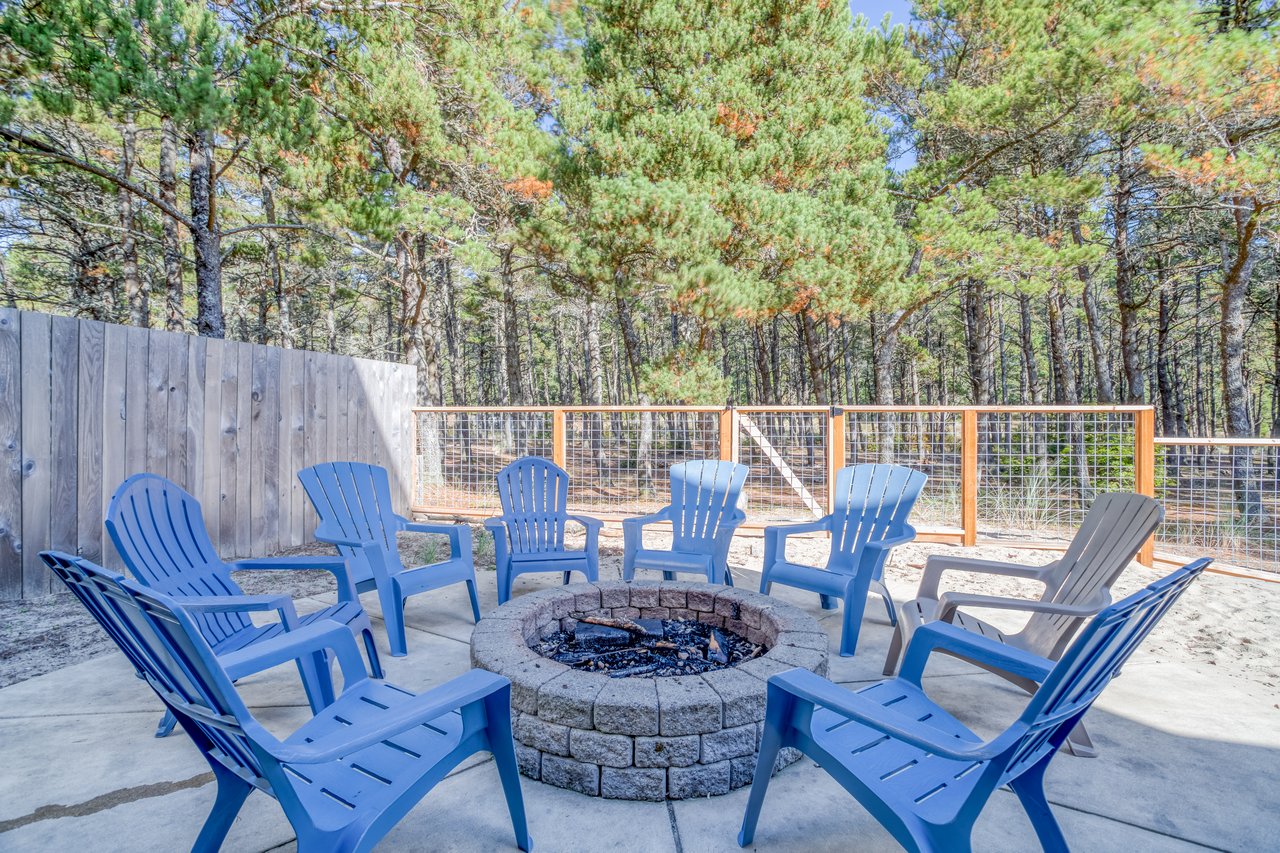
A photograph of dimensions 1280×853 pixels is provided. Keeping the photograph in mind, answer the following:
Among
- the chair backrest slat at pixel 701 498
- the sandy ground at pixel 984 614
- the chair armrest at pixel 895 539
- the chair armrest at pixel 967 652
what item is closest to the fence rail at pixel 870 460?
the sandy ground at pixel 984 614

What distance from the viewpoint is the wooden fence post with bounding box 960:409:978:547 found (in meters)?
5.01

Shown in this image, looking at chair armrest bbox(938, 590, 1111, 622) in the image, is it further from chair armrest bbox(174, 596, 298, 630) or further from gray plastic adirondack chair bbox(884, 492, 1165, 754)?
chair armrest bbox(174, 596, 298, 630)

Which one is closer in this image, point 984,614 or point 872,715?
point 872,715

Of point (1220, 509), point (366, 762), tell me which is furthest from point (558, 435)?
point (1220, 509)

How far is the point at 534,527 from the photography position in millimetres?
3893

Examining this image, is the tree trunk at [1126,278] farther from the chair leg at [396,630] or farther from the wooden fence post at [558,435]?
the chair leg at [396,630]

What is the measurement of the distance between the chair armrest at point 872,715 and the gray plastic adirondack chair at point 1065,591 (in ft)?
2.96

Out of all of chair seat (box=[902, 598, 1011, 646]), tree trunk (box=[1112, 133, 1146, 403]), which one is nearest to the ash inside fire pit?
chair seat (box=[902, 598, 1011, 646])

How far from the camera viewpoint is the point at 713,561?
3.58 m

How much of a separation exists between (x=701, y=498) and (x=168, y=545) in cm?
267

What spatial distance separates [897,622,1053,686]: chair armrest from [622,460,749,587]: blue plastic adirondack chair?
5.70ft

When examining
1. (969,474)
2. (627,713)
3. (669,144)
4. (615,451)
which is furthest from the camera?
(669,144)

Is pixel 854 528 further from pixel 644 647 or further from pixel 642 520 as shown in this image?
pixel 644 647

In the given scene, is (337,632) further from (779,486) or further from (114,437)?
(779,486)
